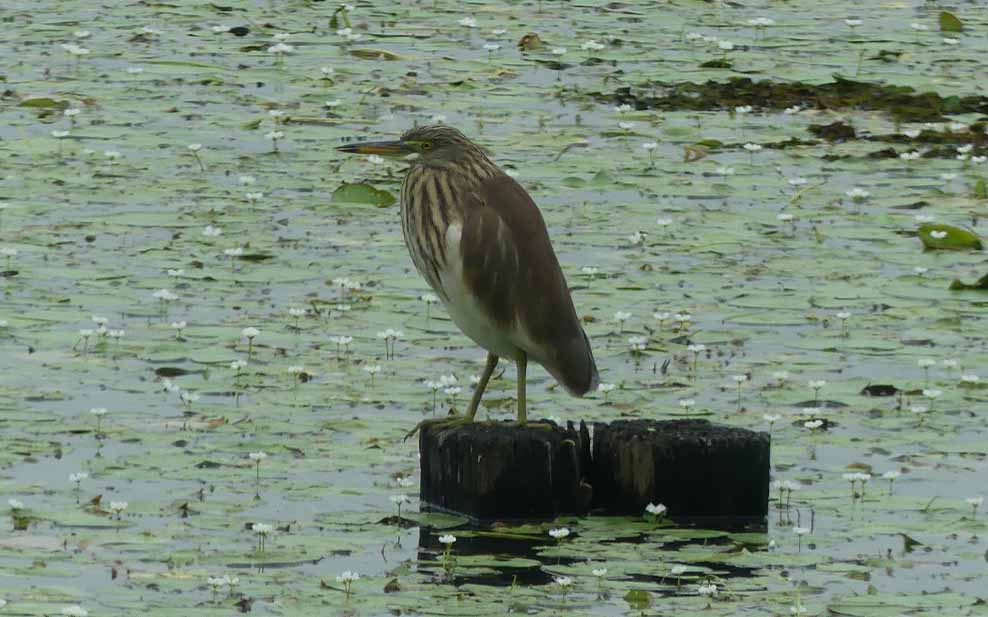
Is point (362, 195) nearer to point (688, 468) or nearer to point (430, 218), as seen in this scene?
point (430, 218)

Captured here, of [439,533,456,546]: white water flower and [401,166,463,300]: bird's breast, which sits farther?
[401,166,463,300]: bird's breast

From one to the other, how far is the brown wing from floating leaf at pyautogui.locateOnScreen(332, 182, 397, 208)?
171 inches

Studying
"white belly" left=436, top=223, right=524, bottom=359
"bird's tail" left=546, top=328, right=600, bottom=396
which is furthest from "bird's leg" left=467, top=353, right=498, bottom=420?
"bird's tail" left=546, top=328, right=600, bottom=396

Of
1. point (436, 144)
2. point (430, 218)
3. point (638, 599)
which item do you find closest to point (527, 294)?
point (430, 218)

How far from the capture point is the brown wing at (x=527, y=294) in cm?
744

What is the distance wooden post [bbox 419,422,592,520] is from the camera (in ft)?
23.3

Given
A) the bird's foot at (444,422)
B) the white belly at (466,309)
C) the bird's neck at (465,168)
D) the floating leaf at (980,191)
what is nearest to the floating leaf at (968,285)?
the floating leaf at (980,191)

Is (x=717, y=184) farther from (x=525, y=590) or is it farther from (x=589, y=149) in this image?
(x=525, y=590)

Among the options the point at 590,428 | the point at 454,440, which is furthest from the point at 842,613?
the point at 590,428

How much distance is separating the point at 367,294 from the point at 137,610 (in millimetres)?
3999

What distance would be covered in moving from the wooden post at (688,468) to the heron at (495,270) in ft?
1.19

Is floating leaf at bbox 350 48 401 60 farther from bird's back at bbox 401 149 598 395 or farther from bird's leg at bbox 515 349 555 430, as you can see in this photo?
bird's leg at bbox 515 349 555 430

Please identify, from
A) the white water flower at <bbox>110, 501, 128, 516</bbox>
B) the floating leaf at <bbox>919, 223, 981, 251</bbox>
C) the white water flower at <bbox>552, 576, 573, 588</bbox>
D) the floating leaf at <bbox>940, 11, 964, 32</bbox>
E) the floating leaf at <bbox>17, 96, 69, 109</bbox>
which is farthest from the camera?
the floating leaf at <bbox>940, 11, 964, 32</bbox>

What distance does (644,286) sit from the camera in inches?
406
